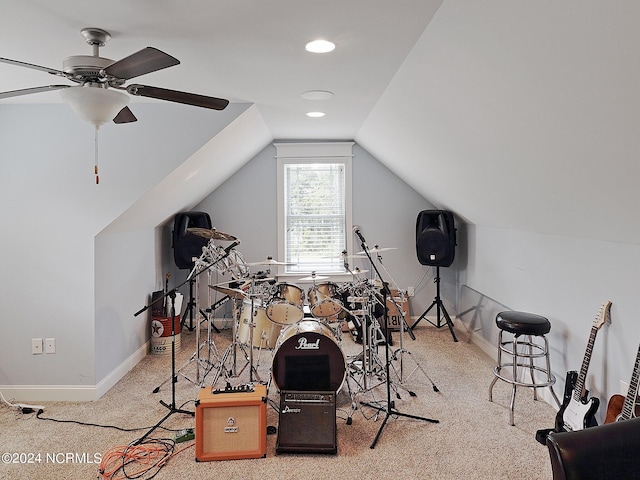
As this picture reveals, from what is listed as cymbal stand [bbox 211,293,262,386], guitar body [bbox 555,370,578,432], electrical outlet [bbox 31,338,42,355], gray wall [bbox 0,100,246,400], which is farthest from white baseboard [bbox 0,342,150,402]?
guitar body [bbox 555,370,578,432]

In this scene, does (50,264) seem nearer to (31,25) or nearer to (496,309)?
(31,25)

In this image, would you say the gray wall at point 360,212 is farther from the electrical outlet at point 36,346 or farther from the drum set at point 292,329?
the electrical outlet at point 36,346

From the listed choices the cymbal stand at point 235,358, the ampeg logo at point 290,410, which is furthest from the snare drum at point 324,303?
the ampeg logo at point 290,410

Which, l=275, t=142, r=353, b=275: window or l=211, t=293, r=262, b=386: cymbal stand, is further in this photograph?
l=275, t=142, r=353, b=275: window

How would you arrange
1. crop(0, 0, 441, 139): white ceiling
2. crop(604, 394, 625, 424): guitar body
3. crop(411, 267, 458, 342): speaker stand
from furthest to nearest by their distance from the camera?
crop(411, 267, 458, 342): speaker stand < crop(604, 394, 625, 424): guitar body < crop(0, 0, 441, 139): white ceiling

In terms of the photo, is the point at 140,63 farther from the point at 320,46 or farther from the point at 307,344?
the point at 307,344

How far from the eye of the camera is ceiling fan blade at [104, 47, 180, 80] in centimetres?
157

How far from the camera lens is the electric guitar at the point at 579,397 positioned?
2439 millimetres

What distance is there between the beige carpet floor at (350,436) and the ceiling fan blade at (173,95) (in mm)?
1938

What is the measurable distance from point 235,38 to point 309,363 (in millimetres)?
2032

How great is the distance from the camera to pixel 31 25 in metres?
1.94

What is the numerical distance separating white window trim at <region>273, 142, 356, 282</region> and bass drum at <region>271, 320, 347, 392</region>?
2315mm

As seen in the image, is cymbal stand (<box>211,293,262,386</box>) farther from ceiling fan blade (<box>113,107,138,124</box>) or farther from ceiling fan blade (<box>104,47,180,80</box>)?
ceiling fan blade (<box>104,47,180,80</box>)

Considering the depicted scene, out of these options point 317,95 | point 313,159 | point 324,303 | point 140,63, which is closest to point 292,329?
point 324,303
